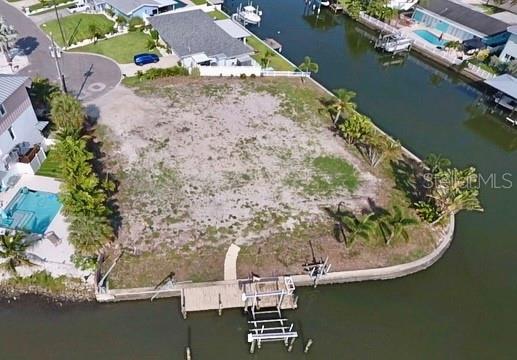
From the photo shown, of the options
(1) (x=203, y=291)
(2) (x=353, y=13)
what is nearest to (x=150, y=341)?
(1) (x=203, y=291)

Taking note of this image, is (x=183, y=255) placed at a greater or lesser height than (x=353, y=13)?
lesser

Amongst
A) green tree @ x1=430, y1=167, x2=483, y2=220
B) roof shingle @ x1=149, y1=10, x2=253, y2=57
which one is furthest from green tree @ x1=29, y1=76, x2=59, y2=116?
green tree @ x1=430, y1=167, x2=483, y2=220

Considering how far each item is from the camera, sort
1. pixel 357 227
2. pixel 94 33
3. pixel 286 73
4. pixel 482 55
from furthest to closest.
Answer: pixel 482 55
pixel 94 33
pixel 286 73
pixel 357 227

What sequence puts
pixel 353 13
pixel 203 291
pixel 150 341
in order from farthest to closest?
pixel 353 13, pixel 203 291, pixel 150 341

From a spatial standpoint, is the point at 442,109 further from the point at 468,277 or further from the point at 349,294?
the point at 349,294

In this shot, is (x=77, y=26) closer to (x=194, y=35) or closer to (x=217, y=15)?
(x=194, y=35)

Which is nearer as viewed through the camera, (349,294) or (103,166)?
(349,294)

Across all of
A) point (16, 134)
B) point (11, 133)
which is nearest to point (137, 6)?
point (16, 134)

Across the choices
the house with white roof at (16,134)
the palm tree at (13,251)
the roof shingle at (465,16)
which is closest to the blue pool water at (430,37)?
the roof shingle at (465,16)
